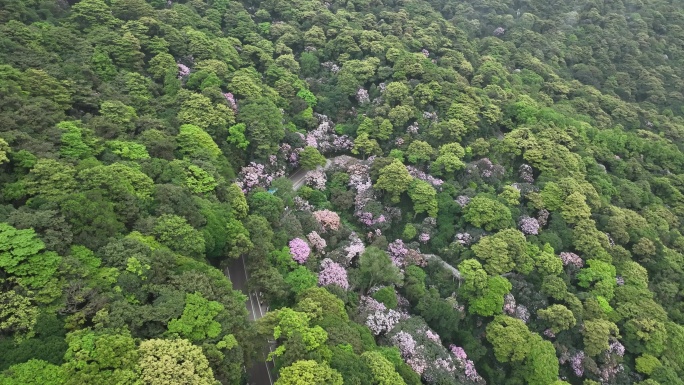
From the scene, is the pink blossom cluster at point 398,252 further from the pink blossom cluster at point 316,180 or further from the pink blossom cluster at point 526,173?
the pink blossom cluster at point 526,173

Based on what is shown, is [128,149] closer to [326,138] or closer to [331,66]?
[326,138]

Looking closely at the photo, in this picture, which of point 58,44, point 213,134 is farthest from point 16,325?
point 58,44

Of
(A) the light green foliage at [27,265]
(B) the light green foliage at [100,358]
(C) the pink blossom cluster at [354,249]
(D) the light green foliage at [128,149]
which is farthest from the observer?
(C) the pink blossom cluster at [354,249]

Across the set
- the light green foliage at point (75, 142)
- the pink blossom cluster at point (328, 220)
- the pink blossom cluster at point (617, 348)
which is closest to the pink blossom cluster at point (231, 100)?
the pink blossom cluster at point (328, 220)

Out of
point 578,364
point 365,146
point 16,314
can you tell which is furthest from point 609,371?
point 16,314

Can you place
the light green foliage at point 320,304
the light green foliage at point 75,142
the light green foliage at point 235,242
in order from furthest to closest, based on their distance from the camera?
1. the light green foliage at point 235,242
2. the light green foliage at point 75,142
3. the light green foliage at point 320,304

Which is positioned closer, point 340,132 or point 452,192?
point 452,192

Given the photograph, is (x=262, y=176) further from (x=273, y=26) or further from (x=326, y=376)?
(x=273, y=26)
